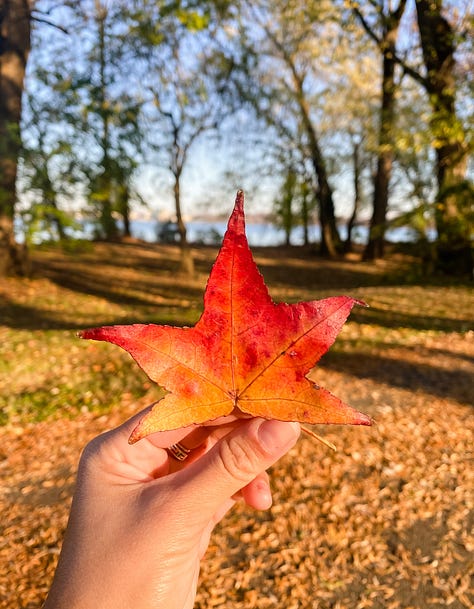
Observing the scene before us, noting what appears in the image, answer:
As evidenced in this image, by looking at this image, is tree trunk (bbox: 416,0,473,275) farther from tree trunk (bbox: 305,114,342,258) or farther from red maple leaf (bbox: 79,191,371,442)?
red maple leaf (bbox: 79,191,371,442)

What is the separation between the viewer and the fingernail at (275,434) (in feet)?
5.36

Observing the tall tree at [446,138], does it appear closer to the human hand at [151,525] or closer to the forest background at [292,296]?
the forest background at [292,296]

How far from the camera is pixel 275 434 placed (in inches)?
64.6

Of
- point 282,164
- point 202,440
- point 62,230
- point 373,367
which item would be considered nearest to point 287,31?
point 282,164

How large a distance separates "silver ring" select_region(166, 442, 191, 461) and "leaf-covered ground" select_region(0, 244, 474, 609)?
6.41 ft

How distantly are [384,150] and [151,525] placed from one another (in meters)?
12.1

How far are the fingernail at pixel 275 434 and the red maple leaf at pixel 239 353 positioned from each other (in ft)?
1.18

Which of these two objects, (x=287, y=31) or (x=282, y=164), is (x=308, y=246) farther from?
(x=287, y=31)

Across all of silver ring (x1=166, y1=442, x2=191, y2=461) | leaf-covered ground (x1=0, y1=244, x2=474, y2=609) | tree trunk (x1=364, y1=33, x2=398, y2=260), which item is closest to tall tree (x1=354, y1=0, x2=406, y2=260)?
tree trunk (x1=364, y1=33, x2=398, y2=260)

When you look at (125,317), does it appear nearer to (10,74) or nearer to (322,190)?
(10,74)

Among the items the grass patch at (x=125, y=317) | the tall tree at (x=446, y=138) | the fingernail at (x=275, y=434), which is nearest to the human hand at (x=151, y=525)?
the fingernail at (x=275, y=434)

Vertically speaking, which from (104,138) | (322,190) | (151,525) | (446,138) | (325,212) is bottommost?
(151,525)

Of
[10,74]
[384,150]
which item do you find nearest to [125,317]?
[10,74]

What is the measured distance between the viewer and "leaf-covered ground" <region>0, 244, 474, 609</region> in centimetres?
355
